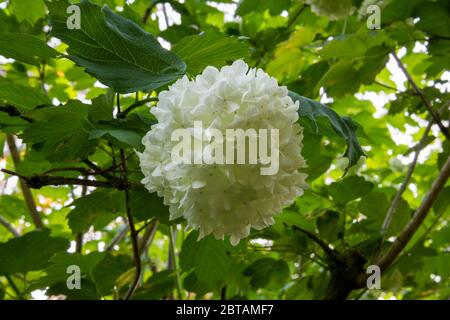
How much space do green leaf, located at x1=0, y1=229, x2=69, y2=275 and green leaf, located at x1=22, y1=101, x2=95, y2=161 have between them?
18.4 inches

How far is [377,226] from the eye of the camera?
1.60 meters

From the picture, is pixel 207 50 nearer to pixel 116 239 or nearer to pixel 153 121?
pixel 153 121

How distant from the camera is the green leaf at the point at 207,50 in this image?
3.00 ft

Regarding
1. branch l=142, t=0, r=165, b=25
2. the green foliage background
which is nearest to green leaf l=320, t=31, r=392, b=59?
the green foliage background

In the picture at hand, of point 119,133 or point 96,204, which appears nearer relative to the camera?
point 119,133

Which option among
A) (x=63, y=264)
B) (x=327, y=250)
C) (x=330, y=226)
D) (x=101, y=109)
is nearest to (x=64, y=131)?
(x=101, y=109)

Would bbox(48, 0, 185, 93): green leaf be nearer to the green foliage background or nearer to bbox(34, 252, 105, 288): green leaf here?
the green foliage background

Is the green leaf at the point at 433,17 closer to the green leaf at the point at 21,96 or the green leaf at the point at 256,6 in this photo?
the green leaf at the point at 256,6

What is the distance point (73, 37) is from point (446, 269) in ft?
4.16

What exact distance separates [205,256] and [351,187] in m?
0.54

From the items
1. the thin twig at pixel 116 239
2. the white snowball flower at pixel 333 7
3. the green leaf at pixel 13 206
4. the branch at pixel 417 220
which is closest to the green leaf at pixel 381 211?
the branch at pixel 417 220

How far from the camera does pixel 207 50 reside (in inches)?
Answer: 36.3

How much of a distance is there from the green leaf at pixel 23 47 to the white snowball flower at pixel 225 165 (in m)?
0.27
